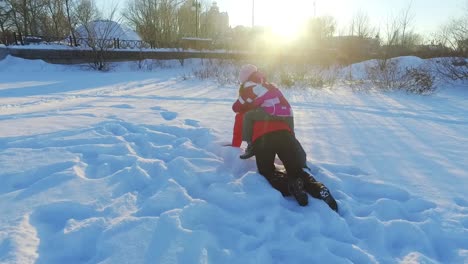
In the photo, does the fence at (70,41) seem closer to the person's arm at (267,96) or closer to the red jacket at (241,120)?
the red jacket at (241,120)

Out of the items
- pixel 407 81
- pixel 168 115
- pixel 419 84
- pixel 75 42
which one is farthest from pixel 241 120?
pixel 75 42

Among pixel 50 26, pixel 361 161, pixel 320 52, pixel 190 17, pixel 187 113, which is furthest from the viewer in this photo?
pixel 190 17

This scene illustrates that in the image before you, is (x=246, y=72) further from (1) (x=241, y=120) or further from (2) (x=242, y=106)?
(1) (x=241, y=120)

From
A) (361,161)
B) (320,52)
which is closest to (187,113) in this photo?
(361,161)

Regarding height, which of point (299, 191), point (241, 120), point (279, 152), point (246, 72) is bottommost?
point (299, 191)

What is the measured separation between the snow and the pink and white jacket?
23.7 inches

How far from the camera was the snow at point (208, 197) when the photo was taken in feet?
6.64

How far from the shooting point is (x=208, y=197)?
2.71m

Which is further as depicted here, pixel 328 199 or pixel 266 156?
pixel 266 156

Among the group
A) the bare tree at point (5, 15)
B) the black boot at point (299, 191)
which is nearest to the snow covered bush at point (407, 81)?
the black boot at point (299, 191)

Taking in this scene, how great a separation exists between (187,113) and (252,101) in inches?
119

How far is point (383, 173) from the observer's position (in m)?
3.32

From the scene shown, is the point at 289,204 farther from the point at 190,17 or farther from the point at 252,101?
the point at 190,17

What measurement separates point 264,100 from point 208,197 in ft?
3.75
